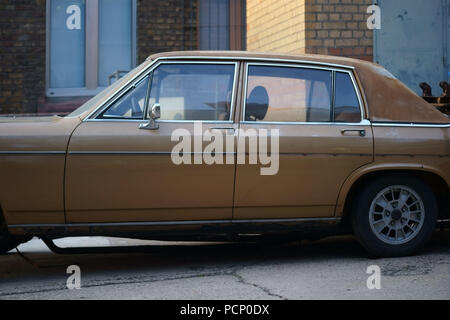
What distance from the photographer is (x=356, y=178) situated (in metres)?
5.90

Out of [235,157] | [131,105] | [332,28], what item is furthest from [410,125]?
[332,28]

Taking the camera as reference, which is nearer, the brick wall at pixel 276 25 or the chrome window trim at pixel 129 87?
the chrome window trim at pixel 129 87

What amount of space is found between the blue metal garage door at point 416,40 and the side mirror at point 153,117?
530 centimetres

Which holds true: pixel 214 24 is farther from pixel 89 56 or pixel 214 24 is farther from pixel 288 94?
pixel 288 94

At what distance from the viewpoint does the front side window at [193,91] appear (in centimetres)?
575

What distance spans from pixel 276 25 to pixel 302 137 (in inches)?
211

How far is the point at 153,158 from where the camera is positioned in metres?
5.55

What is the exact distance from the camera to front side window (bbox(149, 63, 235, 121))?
5.75 m

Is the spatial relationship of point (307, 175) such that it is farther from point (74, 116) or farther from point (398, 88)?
point (74, 116)

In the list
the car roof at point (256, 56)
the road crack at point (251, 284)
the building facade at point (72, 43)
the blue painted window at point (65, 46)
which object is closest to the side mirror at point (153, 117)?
the car roof at point (256, 56)

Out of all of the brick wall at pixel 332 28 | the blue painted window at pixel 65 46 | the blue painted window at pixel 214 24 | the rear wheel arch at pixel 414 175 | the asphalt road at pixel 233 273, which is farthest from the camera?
the blue painted window at pixel 214 24

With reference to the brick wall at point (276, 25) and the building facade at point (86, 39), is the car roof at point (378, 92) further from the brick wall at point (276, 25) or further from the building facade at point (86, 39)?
the building facade at point (86, 39)

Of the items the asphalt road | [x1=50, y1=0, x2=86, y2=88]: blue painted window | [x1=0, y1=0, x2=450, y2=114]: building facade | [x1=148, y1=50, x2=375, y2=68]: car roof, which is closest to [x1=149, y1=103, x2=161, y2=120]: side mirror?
[x1=148, y1=50, x2=375, y2=68]: car roof

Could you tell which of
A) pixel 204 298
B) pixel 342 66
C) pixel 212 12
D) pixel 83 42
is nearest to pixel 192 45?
pixel 212 12
